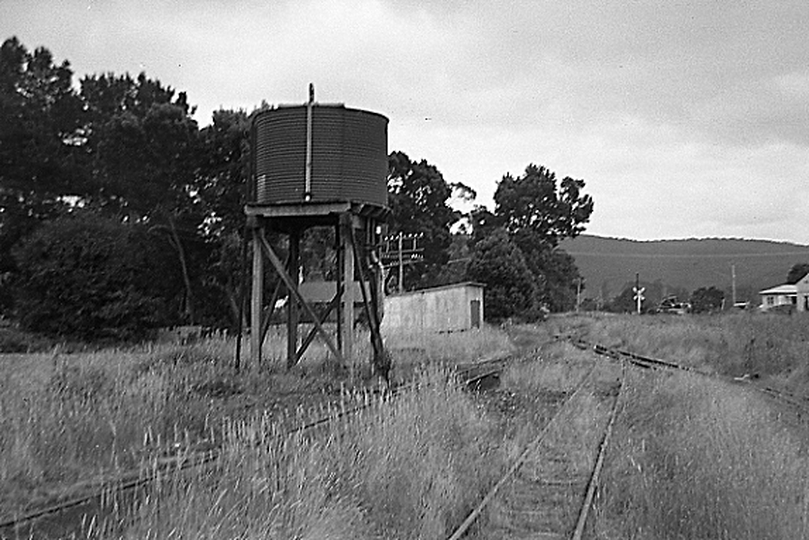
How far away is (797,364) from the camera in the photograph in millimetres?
20312

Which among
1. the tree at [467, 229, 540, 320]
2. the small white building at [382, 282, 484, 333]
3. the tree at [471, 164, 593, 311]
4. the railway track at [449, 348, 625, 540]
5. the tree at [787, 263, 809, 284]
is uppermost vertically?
the tree at [471, 164, 593, 311]

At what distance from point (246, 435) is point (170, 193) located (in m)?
28.1

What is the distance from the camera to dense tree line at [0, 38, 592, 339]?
27266mm

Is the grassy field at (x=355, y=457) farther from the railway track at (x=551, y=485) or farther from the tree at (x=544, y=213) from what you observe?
the tree at (x=544, y=213)

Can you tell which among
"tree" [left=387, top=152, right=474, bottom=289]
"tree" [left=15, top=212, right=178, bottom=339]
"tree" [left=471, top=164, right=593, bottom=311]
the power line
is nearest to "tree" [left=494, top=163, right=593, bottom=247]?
"tree" [left=471, top=164, right=593, bottom=311]

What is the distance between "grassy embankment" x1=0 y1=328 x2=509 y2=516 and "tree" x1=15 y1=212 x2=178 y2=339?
10.9 m

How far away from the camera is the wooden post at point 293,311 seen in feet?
55.2

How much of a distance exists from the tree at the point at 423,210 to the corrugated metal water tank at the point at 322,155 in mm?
42092

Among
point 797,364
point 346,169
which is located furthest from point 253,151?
point 797,364

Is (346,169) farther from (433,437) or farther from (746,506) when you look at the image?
(746,506)

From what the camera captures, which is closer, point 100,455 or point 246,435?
point 100,455

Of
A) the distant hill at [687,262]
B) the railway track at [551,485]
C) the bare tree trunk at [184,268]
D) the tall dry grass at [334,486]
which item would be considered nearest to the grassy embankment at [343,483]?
the tall dry grass at [334,486]

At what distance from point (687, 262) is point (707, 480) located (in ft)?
611

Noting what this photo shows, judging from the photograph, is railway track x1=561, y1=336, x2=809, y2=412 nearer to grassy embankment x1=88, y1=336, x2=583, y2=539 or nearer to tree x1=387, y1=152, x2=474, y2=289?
grassy embankment x1=88, y1=336, x2=583, y2=539
